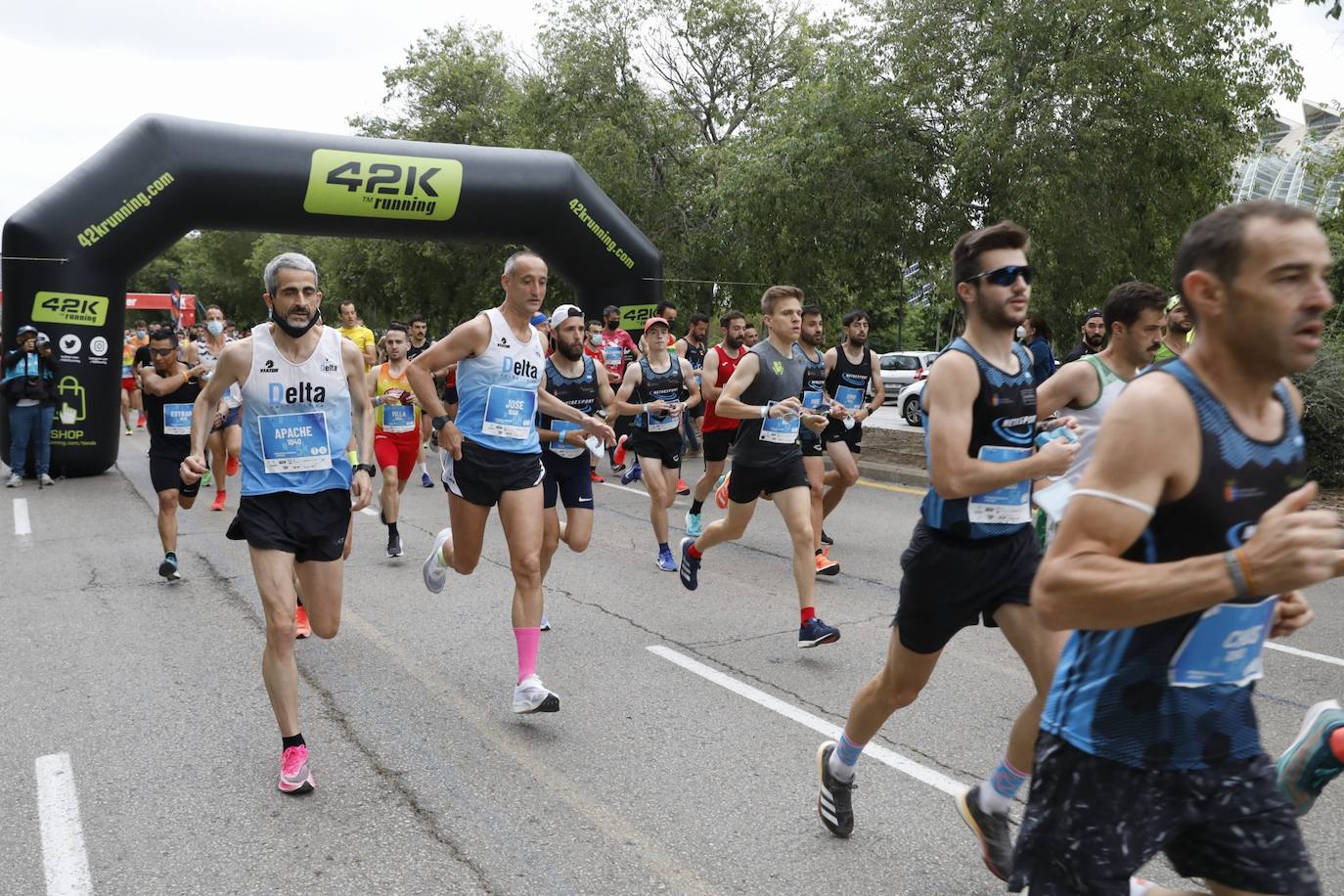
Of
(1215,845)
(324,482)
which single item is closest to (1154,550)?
(1215,845)

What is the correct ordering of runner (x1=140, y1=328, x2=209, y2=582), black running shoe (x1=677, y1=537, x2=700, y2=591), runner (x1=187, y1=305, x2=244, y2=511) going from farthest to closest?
runner (x1=187, y1=305, x2=244, y2=511) < runner (x1=140, y1=328, x2=209, y2=582) < black running shoe (x1=677, y1=537, x2=700, y2=591)

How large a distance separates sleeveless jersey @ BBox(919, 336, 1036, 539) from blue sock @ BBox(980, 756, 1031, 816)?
2.16 ft

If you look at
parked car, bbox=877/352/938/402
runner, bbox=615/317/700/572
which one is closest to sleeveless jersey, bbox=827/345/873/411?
runner, bbox=615/317/700/572

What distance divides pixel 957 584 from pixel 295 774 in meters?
2.43

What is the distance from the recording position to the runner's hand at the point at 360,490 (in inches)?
169

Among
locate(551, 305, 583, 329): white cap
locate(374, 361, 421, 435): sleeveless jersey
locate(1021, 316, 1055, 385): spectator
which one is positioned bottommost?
locate(374, 361, 421, 435): sleeveless jersey

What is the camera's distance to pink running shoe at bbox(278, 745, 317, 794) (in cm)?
383

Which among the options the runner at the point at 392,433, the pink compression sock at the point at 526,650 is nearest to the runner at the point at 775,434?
the pink compression sock at the point at 526,650

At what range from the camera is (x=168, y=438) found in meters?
7.64

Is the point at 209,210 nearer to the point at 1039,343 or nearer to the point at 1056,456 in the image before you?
the point at 1039,343

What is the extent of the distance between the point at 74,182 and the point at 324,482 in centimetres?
1032

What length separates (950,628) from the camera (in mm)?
3090

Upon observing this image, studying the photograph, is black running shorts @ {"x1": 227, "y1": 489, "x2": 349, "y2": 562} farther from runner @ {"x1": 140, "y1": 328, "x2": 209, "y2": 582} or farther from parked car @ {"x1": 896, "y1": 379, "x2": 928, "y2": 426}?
parked car @ {"x1": 896, "y1": 379, "x2": 928, "y2": 426}

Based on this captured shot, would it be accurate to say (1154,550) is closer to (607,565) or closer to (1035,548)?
(1035,548)
